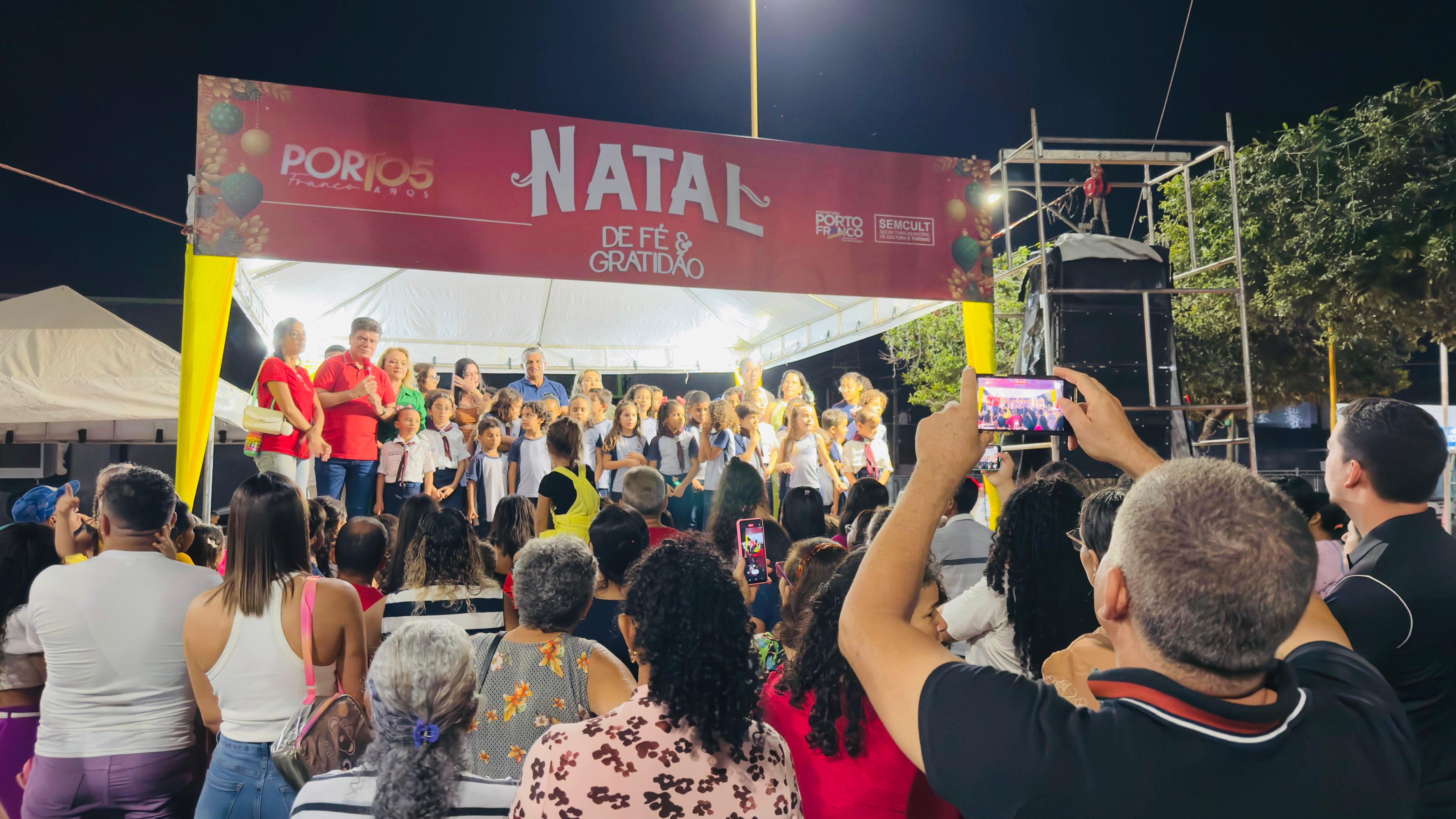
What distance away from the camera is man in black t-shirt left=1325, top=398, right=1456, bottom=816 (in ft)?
6.39

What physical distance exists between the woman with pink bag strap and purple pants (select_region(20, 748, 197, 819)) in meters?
0.23

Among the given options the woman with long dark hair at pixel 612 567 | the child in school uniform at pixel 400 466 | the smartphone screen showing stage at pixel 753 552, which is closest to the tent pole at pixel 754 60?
the child in school uniform at pixel 400 466

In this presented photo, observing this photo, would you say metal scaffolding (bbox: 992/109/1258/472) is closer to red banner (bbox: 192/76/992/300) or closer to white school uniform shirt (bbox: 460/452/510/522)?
red banner (bbox: 192/76/992/300)

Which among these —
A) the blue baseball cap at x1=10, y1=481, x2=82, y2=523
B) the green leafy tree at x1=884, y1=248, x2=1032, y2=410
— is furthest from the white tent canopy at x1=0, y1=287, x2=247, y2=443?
the green leafy tree at x1=884, y1=248, x2=1032, y2=410

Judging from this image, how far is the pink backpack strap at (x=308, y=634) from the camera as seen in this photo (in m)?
2.48

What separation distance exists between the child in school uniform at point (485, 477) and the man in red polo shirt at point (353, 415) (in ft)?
3.38

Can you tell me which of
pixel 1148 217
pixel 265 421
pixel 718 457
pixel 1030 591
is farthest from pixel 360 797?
pixel 1148 217

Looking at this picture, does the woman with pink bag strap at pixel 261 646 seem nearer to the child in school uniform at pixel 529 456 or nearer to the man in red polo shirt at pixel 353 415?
the man in red polo shirt at pixel 353 415

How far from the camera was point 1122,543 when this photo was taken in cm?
111

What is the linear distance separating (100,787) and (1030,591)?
276 centimetres

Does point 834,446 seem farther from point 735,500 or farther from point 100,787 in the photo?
point 100,787

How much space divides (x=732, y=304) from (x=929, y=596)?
8.75 meters

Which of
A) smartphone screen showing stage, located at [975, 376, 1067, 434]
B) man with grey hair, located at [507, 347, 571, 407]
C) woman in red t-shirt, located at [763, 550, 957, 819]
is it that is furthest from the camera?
man with grey hair, located at [507, 347, 571, 407]

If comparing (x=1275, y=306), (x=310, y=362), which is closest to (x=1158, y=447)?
(x=1275, y=306)
